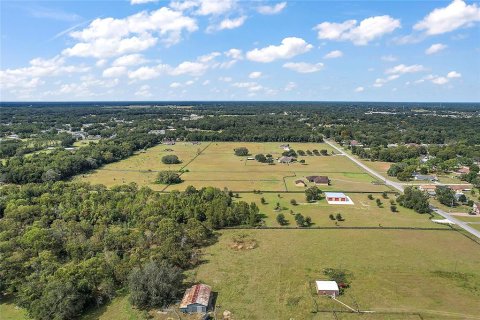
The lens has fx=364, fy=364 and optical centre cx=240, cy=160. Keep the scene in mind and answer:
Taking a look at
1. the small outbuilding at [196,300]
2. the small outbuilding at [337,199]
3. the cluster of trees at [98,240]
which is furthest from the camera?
the small outbuilding at [337,199]

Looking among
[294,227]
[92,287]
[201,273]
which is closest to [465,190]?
[294,227]

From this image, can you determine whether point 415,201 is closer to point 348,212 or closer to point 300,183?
point 348,212

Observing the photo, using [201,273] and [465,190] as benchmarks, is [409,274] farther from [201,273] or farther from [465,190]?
[465,190]

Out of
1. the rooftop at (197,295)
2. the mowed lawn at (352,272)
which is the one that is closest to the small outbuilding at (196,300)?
the rooftop at (197,295)

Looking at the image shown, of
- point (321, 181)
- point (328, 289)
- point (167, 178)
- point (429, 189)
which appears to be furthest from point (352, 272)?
point (167, 178)

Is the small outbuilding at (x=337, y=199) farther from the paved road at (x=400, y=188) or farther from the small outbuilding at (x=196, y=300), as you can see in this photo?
the small outbuilding at (x=196, y=300)

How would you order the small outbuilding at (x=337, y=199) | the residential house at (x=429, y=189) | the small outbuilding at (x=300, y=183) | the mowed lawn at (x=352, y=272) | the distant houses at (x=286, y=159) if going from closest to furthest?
the mowed lawn at (x=352, y=272)
the small outbuilding at (x=337, y=199)
the residential house at (x=429, y=189)
the small outbuilding at (x=300, y=183)
the distant houses at (x=286, y=159)
